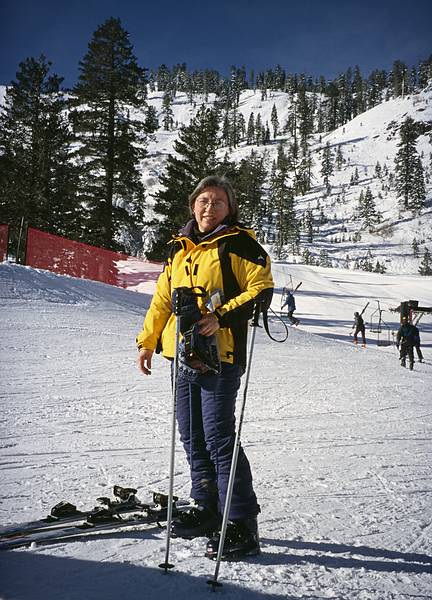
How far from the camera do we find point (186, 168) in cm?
2633

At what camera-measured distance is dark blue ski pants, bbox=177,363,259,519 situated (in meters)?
2.43

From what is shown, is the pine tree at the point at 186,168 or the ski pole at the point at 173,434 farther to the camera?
the pine tree at the point at 186,168

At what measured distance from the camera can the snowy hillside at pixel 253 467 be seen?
7.02 ft

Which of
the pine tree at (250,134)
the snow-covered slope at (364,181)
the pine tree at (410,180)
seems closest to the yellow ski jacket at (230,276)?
the snow-covered slope at (364,181)

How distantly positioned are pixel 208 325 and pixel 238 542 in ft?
3.91

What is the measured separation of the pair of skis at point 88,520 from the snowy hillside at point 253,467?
0.07 metres

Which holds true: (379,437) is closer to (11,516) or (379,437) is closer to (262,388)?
(262,388)

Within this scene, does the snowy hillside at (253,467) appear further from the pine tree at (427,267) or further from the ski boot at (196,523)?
the pine tree at (427,267)

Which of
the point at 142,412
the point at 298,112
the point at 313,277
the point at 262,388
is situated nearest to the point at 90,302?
the point at 262,388

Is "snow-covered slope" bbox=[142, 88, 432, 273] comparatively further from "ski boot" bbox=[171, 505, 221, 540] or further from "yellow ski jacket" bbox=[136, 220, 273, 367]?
"ski boot" bbox=[171, 505, 221, 540]

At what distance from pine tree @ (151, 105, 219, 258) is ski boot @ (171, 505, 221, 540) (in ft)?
75.1

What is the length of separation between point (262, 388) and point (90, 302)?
7.63 meters

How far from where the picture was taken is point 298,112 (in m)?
145

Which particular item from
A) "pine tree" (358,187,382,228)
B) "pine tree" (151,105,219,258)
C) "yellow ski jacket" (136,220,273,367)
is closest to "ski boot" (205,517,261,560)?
"yellow ski jacket" (136,220,273,367)
